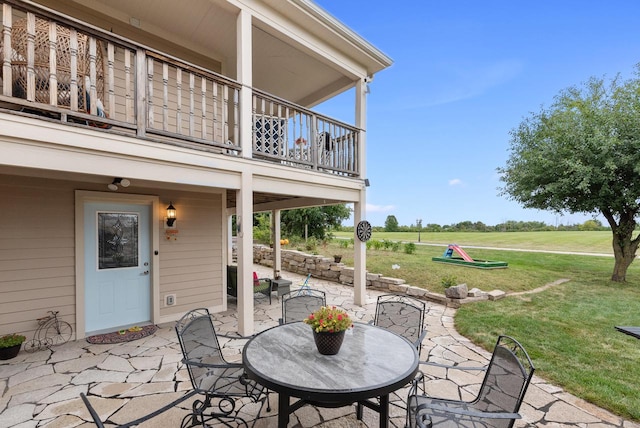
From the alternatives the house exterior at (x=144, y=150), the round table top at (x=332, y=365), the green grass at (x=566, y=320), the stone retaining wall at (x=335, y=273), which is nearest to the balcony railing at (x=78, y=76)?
the house exterior at (x=144, y=150)

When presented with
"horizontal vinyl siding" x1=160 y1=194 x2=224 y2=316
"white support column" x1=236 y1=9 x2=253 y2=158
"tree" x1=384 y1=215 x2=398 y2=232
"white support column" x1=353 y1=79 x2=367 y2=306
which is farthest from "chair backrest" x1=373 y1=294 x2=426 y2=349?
"tree" x1=384 y1=215 x2=398 y2=232

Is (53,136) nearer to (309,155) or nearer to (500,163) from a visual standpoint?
(309,155)

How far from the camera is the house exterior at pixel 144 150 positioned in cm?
306

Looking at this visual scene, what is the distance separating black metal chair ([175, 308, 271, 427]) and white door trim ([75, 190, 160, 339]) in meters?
2.92

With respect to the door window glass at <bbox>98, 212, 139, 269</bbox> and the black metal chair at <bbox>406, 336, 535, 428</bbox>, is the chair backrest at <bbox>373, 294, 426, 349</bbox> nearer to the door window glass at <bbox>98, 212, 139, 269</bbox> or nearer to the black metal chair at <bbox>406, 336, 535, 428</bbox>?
the black metal chair at <bbox>406, 336, 535, 428</bbox>

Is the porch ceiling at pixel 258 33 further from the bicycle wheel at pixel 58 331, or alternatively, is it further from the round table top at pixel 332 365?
the bicycle wheel at pixel 58 331

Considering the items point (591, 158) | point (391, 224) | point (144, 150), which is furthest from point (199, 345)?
point (391, 224)

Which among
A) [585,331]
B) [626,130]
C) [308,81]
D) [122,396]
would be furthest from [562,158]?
[122,396]

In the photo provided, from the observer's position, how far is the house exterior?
3.06 metres

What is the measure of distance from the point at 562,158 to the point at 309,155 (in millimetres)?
8327

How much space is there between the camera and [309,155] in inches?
223

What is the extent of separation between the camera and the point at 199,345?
113 inches

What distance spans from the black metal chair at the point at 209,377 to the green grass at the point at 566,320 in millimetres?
3525

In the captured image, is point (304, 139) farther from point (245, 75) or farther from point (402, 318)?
point (402, 318)
